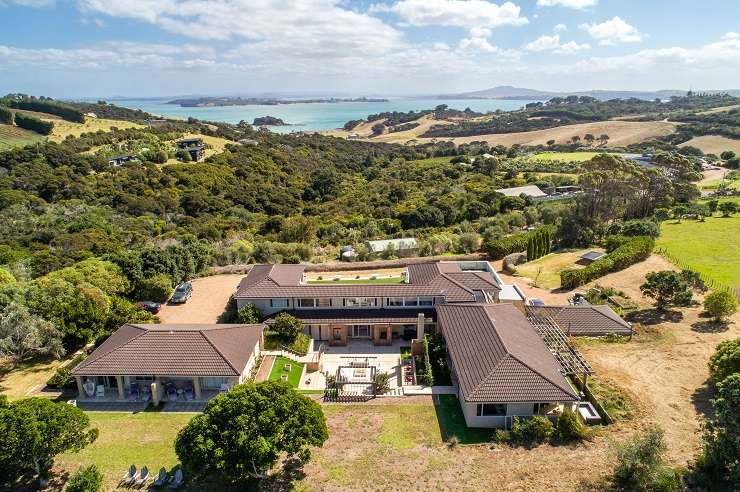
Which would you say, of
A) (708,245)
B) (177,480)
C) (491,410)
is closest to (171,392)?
(177,480)

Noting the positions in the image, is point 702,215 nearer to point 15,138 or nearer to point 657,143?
point 657,143

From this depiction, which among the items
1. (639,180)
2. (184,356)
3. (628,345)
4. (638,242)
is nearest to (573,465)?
(628,345)

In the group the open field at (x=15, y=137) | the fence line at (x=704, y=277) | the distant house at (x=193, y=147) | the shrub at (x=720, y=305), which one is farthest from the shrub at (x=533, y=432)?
the open field at (x=15, y=137)

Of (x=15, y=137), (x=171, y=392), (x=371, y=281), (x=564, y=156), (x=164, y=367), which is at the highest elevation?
(x=15, y=137)

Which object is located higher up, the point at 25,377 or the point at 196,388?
the point at 196,388

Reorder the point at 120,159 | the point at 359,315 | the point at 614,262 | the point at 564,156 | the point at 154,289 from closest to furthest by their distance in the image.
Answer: the point at 359,315
the point at 154,289
the point at 614,262
the point at 120,159
the point at 564,156

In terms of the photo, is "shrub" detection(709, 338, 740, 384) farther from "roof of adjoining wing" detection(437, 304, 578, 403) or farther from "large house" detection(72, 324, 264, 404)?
"large house" detection(72, 324, 264, 404)

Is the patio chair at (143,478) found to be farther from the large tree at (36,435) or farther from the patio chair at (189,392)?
the patio chair at (189,392)

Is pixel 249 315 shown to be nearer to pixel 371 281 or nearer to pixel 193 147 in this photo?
pixel 371 281
